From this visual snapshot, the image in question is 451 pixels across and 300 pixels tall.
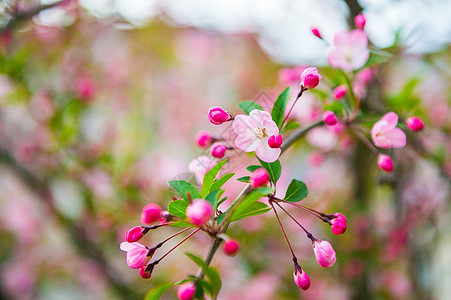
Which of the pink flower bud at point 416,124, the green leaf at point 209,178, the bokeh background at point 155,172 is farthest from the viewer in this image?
the bokeh background at point 155,172

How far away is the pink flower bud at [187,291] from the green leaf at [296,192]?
6.9 inches

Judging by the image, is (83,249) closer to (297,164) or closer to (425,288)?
(297,164)

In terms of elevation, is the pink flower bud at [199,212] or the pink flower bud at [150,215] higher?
the pink flower bud at [199,212]

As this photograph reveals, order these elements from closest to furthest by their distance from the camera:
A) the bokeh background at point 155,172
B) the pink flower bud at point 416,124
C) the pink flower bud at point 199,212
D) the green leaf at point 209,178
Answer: the pink flower bud at point 199,212 → the green leaf at point 209,178 → the pink flower bud at point 416,124 → the bokeh background at point 155,172

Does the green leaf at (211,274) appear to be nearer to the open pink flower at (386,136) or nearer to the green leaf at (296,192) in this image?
the green leaf at (296,192)

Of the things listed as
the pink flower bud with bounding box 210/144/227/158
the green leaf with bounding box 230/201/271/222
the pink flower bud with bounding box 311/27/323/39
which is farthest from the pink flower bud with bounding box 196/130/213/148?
the pink flower bud with bounding box 311/27/323/39

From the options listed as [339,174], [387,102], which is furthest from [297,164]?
[387,102]

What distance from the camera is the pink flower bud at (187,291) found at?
1.51ft

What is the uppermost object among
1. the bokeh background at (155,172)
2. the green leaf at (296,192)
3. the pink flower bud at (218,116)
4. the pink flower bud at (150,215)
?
the pink flower bud at (218,116)

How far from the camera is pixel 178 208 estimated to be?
0.50m

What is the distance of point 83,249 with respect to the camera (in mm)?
1602

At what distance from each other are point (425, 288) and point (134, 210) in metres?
1.16

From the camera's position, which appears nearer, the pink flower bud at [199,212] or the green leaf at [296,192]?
the pink flower bud at [199,212]

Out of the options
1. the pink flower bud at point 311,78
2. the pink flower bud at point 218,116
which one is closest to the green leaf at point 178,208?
the pink flower bud at point 218,116
